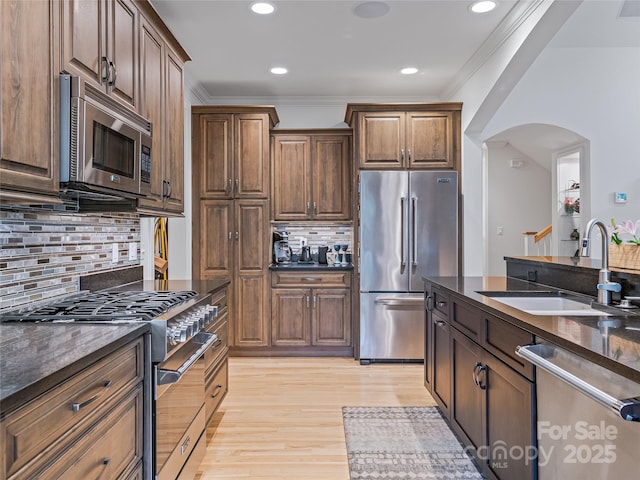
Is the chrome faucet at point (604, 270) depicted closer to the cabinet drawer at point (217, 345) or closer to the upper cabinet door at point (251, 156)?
the cabinet drawer at point (217, 345)

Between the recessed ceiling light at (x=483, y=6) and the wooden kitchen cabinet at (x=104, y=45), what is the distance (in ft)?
6.99

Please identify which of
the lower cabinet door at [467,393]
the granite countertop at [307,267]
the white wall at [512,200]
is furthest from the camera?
the white wall at [512,200]

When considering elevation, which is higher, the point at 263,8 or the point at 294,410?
the point at 263,8

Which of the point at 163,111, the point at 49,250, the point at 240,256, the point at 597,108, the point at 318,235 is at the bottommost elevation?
the point at 240,256

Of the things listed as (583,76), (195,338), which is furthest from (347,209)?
(583,76)

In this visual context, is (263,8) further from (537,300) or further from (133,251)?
(537,300)

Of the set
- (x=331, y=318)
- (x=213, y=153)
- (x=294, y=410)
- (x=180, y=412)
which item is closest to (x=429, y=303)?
(x=294, y=410)

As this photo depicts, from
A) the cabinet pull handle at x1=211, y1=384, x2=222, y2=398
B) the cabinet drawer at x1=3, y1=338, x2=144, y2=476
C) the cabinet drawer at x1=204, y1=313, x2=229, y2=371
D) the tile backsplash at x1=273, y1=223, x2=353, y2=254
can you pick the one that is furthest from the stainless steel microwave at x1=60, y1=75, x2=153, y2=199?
the tile backsplash at x1=273, y1=223, x2=353, y2=254

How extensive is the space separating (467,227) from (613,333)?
284 centimetres

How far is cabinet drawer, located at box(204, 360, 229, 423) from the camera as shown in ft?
7.81

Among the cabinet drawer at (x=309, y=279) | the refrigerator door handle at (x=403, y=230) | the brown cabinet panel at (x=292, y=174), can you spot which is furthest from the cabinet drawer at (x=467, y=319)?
the brown cabinet panel at (x=292, y=174)

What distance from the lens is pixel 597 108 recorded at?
4.61 meters

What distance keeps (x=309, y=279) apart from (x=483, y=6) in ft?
8.95

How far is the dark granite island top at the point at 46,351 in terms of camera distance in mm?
885
